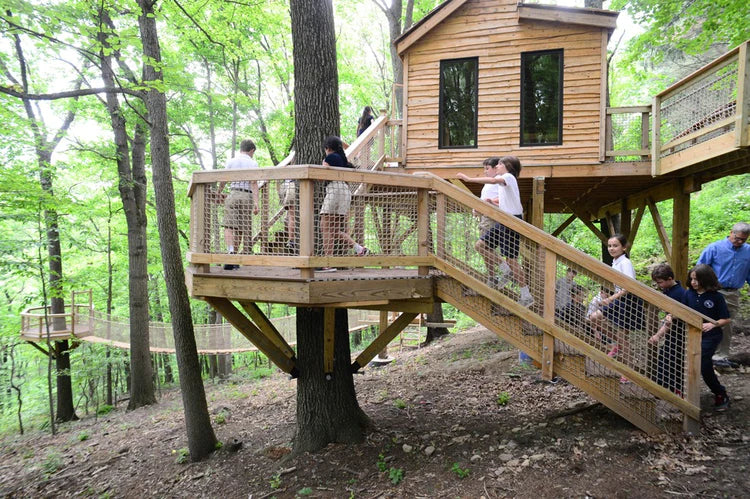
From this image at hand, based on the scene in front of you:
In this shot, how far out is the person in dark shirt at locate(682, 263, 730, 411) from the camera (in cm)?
403

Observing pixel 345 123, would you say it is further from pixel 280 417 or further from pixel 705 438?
pixel 705 438

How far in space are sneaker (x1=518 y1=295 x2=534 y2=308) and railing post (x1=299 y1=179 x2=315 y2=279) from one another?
2255 mm

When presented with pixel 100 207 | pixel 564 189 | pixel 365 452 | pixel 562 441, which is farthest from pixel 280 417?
pixel 100 207

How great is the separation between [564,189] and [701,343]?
5.68 metres

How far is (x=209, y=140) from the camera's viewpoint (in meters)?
17.3

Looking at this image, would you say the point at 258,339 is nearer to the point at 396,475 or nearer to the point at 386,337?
the point at 386,337

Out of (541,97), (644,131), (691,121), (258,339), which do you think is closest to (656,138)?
(644,131)

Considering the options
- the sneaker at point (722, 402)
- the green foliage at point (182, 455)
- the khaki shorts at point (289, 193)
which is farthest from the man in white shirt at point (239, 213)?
the sneaker at point (722, 402)

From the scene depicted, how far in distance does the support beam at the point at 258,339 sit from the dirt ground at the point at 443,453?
116cm

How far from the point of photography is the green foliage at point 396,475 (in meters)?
4.16

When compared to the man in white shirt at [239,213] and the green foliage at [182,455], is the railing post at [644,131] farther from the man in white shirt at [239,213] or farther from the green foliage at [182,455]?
the green foliage at [182,455]

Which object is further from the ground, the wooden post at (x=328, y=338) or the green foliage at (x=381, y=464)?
the wooden post at (x=328, y=338)

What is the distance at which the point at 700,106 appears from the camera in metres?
6.12

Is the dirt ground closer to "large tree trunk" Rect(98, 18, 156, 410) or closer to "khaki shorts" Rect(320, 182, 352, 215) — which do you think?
"large tree trunk" Rect(98, 18, 156, 410)
